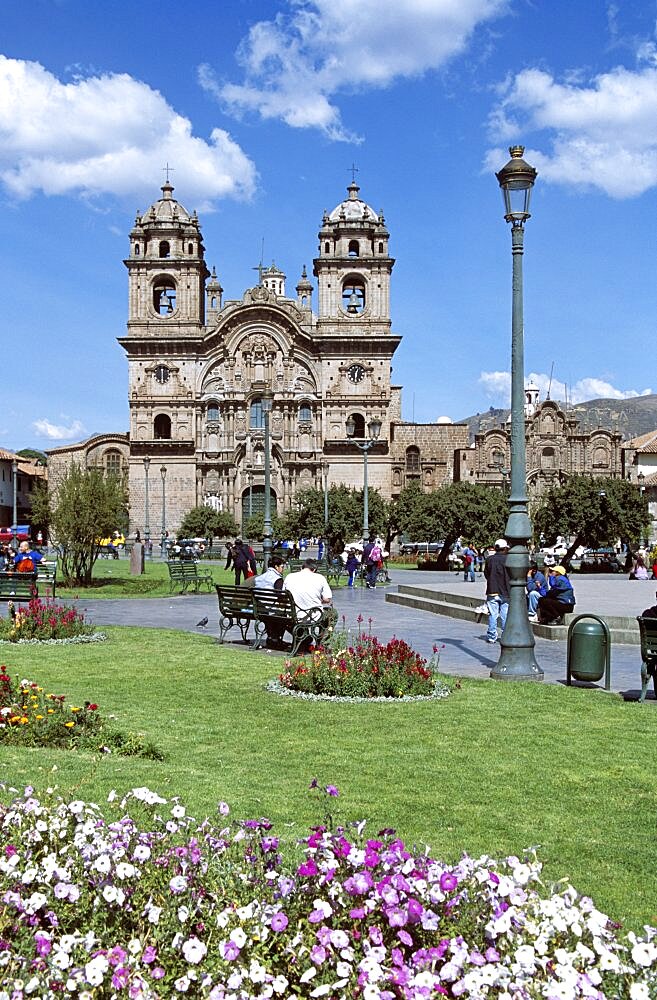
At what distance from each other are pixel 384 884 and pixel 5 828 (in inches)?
64.1

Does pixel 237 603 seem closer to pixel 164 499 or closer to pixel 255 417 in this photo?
pixel 164 499

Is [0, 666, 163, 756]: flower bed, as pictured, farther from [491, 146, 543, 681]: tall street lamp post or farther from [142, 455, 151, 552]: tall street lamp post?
[142, 455, 151, 552]: tall street lamp post

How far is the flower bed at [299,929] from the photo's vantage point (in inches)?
118

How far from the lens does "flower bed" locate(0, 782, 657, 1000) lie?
9.81ft

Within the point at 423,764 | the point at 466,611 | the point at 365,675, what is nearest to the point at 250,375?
the point at 466,611

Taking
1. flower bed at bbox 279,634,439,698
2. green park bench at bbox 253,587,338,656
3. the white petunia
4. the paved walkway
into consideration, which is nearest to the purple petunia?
the white petunia

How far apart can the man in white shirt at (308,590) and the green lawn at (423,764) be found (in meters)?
1.67

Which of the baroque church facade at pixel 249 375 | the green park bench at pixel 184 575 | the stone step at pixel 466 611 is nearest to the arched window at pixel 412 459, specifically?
the baroque church facade at pixel 249 375

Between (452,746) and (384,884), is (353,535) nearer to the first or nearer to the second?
(452,746)

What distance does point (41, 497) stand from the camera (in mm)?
36531

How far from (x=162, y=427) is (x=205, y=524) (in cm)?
884

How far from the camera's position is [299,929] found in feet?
10.6

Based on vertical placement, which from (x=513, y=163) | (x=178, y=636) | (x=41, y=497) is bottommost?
(x=178, y=636)

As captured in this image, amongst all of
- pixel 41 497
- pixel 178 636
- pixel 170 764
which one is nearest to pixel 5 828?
pixel 170 764
